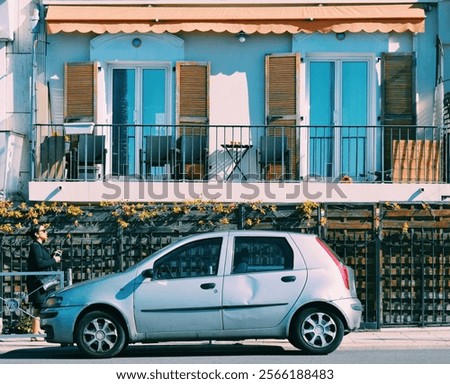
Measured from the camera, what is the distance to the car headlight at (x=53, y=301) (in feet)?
49.5

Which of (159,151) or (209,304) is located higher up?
(159,151)

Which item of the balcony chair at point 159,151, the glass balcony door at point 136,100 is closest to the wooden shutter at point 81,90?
the glass balcony door at point 136,100

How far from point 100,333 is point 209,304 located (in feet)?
4.82

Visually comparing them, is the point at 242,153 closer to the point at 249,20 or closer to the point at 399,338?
the point at 249,20

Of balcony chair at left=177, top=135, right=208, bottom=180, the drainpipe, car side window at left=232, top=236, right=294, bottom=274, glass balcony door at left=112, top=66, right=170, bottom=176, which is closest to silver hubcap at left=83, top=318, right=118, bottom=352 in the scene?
car side window at left=232, top=236, right=294, bottom=274

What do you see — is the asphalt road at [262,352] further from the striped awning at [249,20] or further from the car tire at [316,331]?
the striped awning at [249,20]

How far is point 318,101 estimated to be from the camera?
21859mm

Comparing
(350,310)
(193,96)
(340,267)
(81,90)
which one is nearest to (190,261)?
(340,267)

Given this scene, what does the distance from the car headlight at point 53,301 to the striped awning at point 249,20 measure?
23.6 feet

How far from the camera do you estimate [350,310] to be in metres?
15.0

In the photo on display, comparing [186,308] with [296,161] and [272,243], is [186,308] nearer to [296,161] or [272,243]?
[272,243]

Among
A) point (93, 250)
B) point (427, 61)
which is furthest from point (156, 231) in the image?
point (427, 61)

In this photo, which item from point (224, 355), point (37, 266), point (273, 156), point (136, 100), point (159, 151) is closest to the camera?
point (224, 355)

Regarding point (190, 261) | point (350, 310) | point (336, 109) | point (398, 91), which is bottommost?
point (350, 310)
